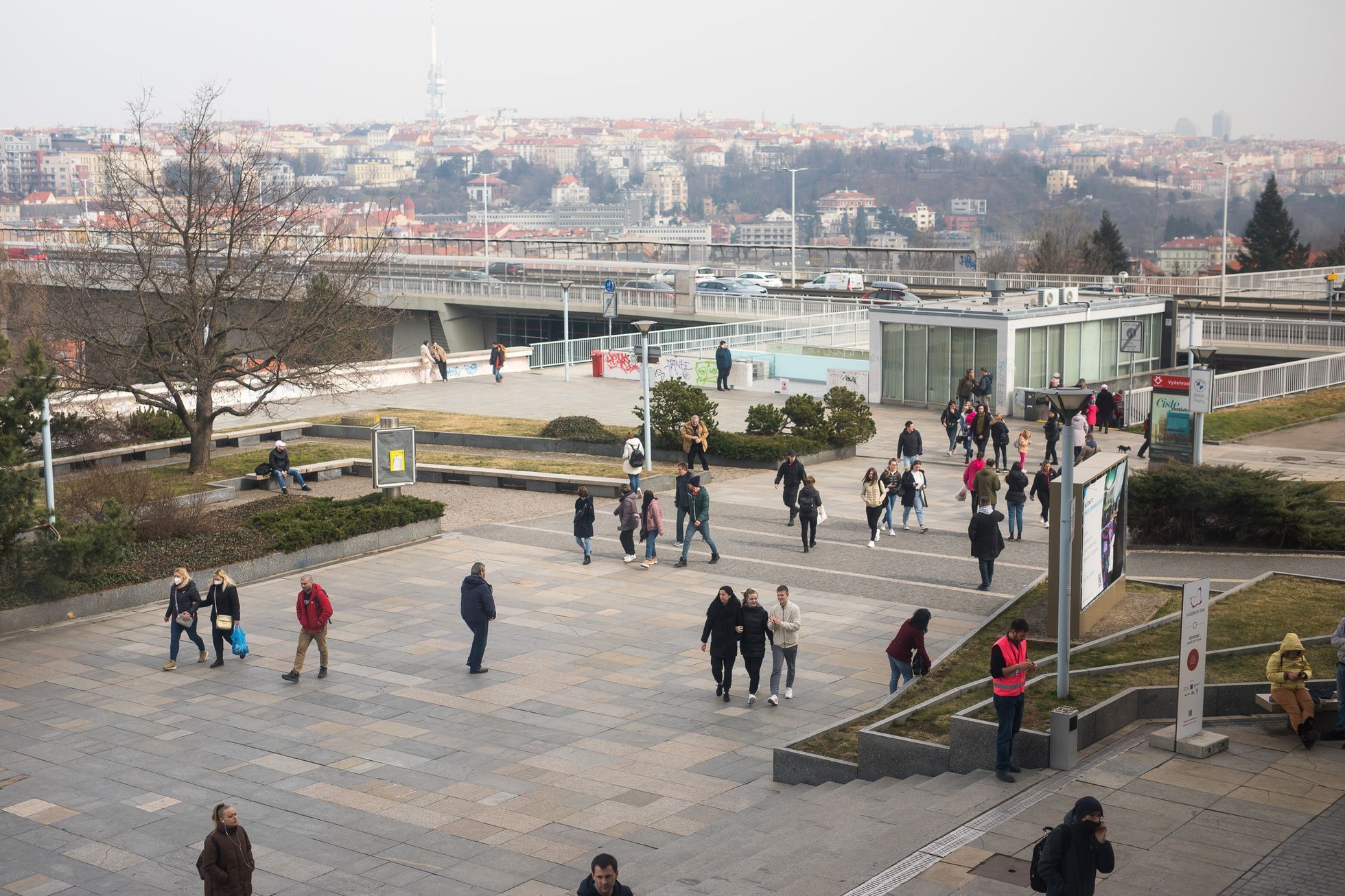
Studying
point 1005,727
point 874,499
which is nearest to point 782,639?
point 1005,727

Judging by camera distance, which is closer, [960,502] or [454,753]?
[454,753]

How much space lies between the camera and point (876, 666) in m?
15.4

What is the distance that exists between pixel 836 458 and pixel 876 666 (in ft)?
43.9

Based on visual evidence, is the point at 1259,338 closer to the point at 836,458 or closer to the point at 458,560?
the point at 836,458

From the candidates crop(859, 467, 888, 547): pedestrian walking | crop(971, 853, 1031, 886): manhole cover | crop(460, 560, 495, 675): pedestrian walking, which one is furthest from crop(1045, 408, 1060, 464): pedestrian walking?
crop(971, 853, 1031, 886): manhole cover

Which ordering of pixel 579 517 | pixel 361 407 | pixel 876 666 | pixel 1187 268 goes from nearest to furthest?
pixel 876 666
pixel 579 517
pixel 361 407
pixel 1187 268

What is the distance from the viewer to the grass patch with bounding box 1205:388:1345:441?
102 ft

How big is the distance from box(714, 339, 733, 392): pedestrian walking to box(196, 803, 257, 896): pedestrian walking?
29.7m

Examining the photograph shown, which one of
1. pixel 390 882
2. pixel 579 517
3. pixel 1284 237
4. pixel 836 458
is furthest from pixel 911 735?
pixel 1284 237

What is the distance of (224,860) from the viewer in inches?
347

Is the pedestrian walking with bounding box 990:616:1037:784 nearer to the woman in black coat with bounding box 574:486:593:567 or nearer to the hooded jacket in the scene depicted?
the hooded jacket

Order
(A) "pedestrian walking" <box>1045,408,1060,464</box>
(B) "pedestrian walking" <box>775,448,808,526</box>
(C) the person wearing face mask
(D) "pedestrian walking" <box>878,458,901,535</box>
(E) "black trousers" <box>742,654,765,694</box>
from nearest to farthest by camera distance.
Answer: (C) the person wearing face mask → (E) "black trousers" <box>742,654,765,694</box> → (D) "pedestrian walking" <box>878,458,901,535</box> → (B) "pedestrian walking" <box>775,448,808,526</box> → (A) "pedestrian walking" <box>1045,408,1060,464</box>

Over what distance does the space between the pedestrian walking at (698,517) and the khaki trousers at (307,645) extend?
238 inches

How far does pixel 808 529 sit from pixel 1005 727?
985 centimetres
